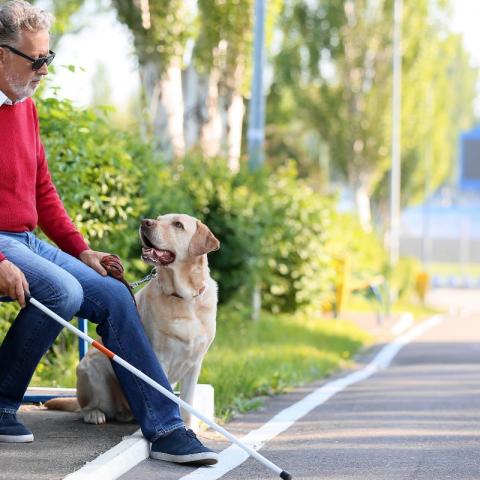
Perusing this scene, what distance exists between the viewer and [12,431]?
6.05 m

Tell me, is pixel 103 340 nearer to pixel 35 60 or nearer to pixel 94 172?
pixel 35 60

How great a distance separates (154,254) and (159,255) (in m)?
0.03

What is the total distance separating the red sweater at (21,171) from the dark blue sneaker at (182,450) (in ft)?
3.38

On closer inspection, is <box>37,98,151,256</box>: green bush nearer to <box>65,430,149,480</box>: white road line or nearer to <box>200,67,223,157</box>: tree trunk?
<box>65,430,149,480</box>: white road line

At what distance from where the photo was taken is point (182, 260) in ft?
21.6

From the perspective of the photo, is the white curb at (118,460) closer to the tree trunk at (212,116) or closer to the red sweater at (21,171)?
the red sweater at (21,171)

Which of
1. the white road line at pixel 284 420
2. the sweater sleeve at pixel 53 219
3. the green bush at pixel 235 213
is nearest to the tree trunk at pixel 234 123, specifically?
the green bush at pixel 235 213

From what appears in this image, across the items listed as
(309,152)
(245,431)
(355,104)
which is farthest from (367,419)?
(309,152)

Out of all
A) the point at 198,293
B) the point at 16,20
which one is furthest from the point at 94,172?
the point at 16,20

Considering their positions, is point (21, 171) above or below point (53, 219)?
above

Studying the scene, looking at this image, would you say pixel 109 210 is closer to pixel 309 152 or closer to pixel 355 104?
pixel 355 104

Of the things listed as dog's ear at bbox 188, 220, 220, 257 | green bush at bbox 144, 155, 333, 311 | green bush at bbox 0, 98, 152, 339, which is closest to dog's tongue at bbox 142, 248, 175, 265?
dog's ear at bbox 188, 220, 220, 257

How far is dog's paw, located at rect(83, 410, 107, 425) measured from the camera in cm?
673

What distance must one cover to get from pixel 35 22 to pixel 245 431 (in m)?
2.89
